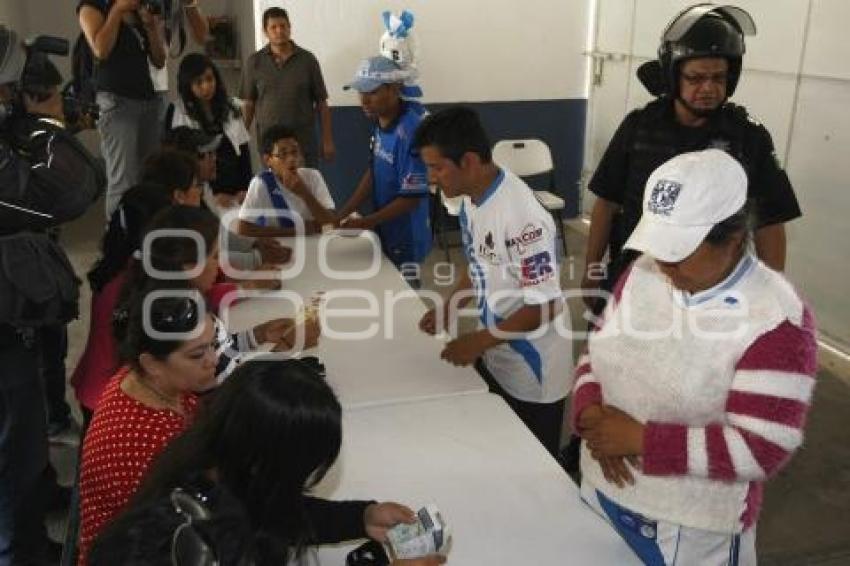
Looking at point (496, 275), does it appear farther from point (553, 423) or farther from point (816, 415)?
point (816, 415)

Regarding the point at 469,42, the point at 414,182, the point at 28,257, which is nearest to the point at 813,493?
the point at 414,182

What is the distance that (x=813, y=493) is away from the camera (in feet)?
8.27

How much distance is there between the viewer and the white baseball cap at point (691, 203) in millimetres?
1032

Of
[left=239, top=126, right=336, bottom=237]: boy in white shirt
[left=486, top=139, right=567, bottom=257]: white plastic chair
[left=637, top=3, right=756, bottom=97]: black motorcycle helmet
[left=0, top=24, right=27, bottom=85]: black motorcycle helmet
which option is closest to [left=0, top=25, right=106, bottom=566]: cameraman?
[left=0, top=24, right=27, bottom=85]: black motorcycle helmet

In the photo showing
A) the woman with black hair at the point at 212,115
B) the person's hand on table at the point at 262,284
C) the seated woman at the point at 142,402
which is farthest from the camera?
the woman with black hair at the point at 212,115

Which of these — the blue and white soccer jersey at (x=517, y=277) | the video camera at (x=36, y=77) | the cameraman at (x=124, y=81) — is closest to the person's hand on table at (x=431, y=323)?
the blue and white soccer jersey at (x=517, y=277)

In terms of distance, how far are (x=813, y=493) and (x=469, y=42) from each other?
3670mm

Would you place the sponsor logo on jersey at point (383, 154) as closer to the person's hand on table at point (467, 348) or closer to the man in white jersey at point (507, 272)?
the man in white jersey at point (507, 272)

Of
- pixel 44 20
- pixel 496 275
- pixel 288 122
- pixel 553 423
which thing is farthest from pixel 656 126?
pixel 44 20

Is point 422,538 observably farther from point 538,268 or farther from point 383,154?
point 383,154

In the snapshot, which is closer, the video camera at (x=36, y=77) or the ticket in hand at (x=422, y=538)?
the ticket in hand at (x=422, y=538)

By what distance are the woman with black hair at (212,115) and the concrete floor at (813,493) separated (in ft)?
3.52

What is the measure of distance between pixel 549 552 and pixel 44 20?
6.71m

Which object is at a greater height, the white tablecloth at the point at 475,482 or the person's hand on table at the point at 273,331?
the person's hand on table at the point at 273,331
